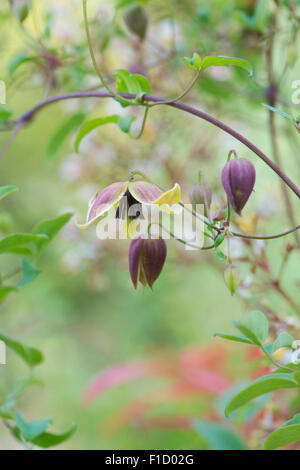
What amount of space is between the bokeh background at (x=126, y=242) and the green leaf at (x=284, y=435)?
13 cm

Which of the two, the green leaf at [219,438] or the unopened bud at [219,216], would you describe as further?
the green leaf at [219,438]

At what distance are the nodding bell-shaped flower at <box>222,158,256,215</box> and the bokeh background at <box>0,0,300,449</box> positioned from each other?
102 millimetres

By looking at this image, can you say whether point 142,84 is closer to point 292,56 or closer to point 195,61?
point 195,61

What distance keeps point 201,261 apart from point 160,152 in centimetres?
14

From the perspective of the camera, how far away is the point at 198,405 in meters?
0.62

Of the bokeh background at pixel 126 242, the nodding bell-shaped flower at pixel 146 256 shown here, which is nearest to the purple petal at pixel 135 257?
the nodding bell-shaped flower at pixel 146 256

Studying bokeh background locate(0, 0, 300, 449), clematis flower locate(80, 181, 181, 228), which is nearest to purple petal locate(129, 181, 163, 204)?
clematis flower locate(80, 181, 181, 228)

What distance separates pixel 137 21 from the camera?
15.8 inches

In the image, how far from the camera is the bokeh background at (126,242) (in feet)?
1.66

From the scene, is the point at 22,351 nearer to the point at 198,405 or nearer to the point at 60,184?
the point at 198,405

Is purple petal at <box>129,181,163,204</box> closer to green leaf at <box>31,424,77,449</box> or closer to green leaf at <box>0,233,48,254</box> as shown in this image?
green leaf at <box>0,233,48,254</box>

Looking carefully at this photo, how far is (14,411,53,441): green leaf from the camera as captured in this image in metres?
0.29

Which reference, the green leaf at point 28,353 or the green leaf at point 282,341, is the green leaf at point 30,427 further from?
the green leaf at point 282,341

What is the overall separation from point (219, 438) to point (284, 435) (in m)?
0.17
